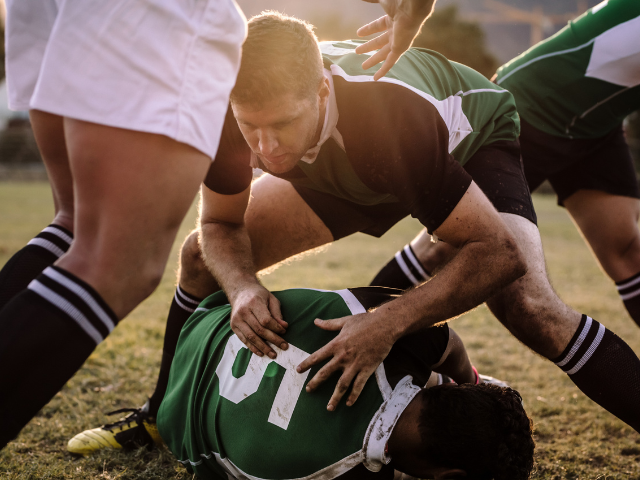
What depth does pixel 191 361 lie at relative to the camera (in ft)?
6.49

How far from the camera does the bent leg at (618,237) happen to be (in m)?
2.68

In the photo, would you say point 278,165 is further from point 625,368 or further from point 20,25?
point 625,368

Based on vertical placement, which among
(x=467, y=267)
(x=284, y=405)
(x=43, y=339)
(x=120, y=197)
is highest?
(x=120, y=197)

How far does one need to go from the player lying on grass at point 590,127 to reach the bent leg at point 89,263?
5.48ft

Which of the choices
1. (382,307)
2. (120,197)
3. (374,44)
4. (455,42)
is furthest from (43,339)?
(455,42)

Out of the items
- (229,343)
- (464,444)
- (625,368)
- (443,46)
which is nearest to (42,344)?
(229,343)

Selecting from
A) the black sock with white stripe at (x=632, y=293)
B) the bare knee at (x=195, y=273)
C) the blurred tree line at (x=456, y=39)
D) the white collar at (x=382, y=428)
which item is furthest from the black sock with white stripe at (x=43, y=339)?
the blurred tree line at (x=456, y=39)

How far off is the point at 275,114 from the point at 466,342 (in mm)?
2482

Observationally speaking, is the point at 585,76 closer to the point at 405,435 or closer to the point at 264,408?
the point at 405,435

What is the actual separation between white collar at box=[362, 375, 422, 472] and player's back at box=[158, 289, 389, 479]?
1.0 inches

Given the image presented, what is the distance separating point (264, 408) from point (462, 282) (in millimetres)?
740

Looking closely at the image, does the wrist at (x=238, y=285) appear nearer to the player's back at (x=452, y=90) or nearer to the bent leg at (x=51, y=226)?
the bent leg at (x=51, y=226)

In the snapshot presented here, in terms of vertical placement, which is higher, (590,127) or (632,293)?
(590,127)

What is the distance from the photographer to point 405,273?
2.93m
